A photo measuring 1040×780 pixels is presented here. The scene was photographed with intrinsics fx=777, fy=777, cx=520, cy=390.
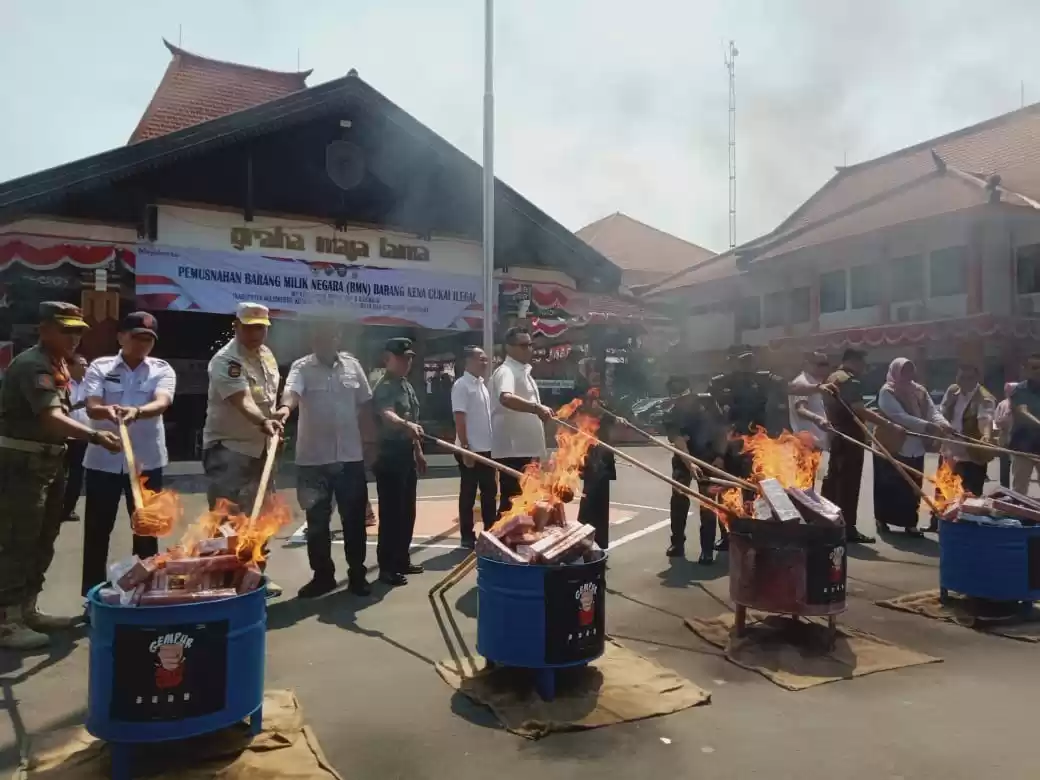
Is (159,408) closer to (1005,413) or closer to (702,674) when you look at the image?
(702,674)

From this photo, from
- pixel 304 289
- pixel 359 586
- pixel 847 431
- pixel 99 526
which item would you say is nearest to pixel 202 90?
pixel 304 289

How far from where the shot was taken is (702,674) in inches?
161

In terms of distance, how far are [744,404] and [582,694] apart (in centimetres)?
363

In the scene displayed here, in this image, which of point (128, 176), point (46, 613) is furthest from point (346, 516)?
point (128, 176)

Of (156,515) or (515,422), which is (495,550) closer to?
(156,515)

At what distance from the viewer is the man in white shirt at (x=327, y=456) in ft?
17.6

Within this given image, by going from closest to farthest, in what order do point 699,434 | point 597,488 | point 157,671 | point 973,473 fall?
point 157,671 → point 597,488 → point 699,434 → point 973,473

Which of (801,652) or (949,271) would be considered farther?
(949,271)

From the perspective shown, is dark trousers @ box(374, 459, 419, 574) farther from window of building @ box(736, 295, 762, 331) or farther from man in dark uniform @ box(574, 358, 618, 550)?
window of building @ box(736, 295, 762, 331)

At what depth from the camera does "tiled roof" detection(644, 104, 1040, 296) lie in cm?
1848

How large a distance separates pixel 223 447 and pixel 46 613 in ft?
5.15

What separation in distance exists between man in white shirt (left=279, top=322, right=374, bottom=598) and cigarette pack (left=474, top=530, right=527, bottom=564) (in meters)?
1.83

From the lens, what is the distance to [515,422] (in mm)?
5738

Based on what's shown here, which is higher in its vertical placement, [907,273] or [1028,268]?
[907,273]
